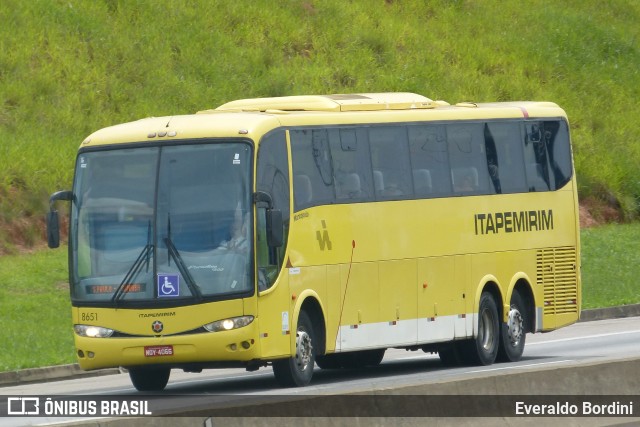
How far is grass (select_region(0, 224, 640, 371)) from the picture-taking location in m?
24.3

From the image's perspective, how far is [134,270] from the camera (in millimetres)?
17609

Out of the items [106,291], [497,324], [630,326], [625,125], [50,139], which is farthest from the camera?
[625,125]

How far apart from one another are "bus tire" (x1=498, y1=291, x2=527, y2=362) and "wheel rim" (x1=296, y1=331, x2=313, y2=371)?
15.6ft

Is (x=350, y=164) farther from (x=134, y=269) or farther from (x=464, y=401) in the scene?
(x=464, y=401)

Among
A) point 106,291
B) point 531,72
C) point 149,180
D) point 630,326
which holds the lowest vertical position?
point 630,326

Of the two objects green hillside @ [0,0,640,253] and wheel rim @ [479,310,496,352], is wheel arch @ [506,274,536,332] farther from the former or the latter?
green hillside @ [0,0,640,253]

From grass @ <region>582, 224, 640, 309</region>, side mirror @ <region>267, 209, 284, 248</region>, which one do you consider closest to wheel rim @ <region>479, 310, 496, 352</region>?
side mirror @ <region>267, 209, 284, 248</region>

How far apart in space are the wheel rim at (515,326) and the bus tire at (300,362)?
484 centimetres

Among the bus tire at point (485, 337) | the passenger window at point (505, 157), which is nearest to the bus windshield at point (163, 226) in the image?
the bus tire at point (485, 337)

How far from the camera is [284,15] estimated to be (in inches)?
1906

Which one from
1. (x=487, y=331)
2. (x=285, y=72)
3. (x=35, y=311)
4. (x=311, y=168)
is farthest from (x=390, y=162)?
(x=285, y=72)

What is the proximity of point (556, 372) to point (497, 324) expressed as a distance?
9.18 m

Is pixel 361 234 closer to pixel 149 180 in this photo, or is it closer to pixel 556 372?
pixel 149 180

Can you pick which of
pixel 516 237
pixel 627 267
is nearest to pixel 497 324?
pixel 516 237
